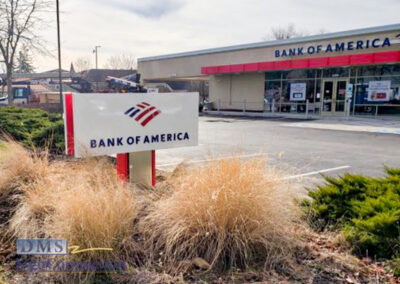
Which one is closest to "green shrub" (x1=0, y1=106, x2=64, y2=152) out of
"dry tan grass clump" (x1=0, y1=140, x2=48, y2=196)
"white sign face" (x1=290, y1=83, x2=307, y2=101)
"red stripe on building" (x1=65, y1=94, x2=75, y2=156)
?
"dry tan grass clump" (x1=0, y1=140, x2=48, y2=196)

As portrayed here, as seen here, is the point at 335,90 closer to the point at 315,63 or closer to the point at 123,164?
the point at 315,63

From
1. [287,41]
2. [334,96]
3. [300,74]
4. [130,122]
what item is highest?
[287,41]

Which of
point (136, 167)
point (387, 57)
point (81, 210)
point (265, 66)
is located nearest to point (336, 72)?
point (387, 57)

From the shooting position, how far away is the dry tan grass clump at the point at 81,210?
10.3 feet

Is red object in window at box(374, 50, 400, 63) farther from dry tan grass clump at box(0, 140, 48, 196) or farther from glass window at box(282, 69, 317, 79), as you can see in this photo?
dry tan grass clump at box(0, 140, 48, 196)

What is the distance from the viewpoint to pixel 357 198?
13.8ft

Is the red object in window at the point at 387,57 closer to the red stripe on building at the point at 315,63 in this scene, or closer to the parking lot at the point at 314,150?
the red stripe on building at the point at 315,63

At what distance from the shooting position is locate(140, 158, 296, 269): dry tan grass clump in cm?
326

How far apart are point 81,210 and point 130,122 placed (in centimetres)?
194

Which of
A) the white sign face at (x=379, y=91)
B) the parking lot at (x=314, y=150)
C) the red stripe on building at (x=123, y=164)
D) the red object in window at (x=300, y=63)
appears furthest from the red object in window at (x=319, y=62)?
the red stripe on building at (x=123, y=164)

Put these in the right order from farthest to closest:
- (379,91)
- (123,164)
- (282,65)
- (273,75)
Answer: (273,75)
(282,65)
(379,91)
(123,164)

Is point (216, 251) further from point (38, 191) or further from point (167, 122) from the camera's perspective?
point (167, 122)

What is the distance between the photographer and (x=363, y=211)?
374cm

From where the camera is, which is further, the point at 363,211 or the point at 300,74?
the point at 300,74
